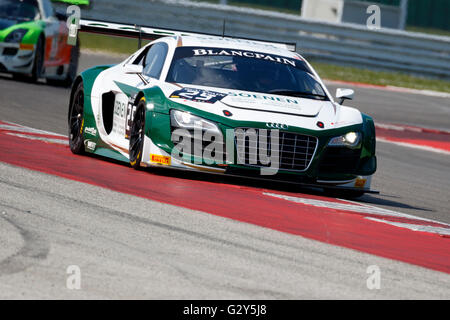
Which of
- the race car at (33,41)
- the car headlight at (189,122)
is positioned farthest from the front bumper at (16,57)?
the car headlight at (189,122)

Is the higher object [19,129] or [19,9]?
[19,9]

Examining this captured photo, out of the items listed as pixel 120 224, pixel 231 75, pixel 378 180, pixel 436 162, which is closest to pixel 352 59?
pixel 436 162

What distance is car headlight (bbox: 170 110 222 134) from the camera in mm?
8039

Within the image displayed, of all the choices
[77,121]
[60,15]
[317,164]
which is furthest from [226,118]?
[60,15]

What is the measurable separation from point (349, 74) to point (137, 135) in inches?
728

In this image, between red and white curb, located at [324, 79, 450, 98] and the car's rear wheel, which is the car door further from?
red and white curb, located at [324, 79, 450, 98]

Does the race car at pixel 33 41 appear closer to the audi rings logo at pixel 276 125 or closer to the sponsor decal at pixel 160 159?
the sponsor decal at pixel 160 159

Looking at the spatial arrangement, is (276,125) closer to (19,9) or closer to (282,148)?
(282,148)

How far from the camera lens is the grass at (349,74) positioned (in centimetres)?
2585

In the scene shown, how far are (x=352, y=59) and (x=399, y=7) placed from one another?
8562 millimetres

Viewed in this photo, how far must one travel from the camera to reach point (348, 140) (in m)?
8.38

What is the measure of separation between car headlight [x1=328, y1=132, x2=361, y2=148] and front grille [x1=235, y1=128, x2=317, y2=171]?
0.18 meters

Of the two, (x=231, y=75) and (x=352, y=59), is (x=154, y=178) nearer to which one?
(x=231, y=75)

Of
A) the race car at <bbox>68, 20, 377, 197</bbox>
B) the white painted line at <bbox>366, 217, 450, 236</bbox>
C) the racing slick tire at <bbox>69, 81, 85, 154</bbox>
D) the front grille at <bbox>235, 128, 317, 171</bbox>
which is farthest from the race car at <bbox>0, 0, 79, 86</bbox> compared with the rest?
the white painted line at <bbox>366, 217, 450, 236</bbox>
